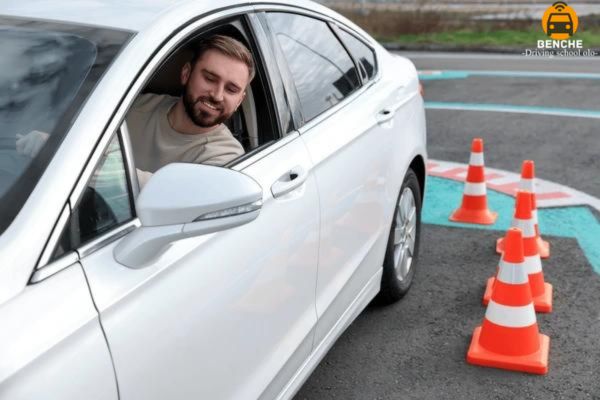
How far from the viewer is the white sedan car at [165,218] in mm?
1766

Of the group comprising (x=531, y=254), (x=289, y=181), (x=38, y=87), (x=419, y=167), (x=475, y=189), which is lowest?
(x=475, y=189)

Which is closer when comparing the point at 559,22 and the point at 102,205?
the point at 102,205

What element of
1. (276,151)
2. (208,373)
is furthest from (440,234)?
(208,373)

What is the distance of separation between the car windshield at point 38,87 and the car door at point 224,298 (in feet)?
0.57

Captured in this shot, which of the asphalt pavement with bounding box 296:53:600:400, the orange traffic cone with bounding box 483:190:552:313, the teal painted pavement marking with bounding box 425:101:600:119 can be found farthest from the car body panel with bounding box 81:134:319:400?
the teal painted pavement marking with bounding box 425:101:600:119

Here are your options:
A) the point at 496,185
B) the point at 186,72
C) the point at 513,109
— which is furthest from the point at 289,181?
the point at 513,109

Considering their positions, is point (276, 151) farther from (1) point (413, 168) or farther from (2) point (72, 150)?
(1) point (413, 168)

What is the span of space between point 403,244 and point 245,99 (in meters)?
1.58

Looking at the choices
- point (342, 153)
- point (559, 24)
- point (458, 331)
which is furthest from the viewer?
point (559, 24)

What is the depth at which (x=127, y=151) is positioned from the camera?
215 cm

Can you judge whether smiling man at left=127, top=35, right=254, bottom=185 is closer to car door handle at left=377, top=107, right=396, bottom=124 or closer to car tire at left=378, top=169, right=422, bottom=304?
car door handle at left=377, top=107, right=396, bottom=124

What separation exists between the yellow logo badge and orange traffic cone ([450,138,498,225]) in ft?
54.1

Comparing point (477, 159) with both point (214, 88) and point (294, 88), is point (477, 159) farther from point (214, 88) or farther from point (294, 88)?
point (214, 88)

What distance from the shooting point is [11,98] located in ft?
7.13
